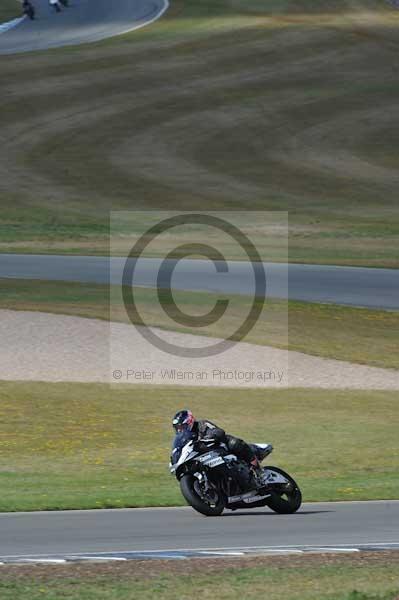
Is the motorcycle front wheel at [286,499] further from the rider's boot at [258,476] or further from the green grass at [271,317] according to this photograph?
the green grass at [271,317]

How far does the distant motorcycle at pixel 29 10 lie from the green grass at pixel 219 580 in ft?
250

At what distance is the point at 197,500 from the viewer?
15883mm

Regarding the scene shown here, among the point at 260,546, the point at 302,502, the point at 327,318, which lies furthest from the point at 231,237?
the point at 260,546

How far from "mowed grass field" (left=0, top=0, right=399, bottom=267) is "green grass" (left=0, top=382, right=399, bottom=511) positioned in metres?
20.5

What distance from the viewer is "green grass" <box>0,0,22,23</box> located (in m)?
86.7

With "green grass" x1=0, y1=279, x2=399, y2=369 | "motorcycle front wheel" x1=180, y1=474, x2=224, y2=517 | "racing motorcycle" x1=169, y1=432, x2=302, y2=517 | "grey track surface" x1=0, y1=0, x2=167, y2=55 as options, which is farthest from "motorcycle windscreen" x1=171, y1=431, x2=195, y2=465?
"grey track surface" x1=0, y1=0, x2=167, y2=55

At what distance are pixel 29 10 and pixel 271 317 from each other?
5543 cm

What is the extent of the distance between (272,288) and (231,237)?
14541mm

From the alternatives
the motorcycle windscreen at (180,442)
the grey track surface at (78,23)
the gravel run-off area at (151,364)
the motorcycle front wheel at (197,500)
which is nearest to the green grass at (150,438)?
the gravel run-off area at (151,364)

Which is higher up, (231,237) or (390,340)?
(390,340)

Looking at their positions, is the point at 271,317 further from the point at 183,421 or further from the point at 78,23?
the point at 78,23

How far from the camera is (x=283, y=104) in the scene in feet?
249

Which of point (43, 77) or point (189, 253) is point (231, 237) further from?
point (43, 77)

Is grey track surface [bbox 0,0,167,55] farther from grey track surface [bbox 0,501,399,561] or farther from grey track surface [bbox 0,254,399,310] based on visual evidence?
grey track surface [bbox 0,501,399,561]
